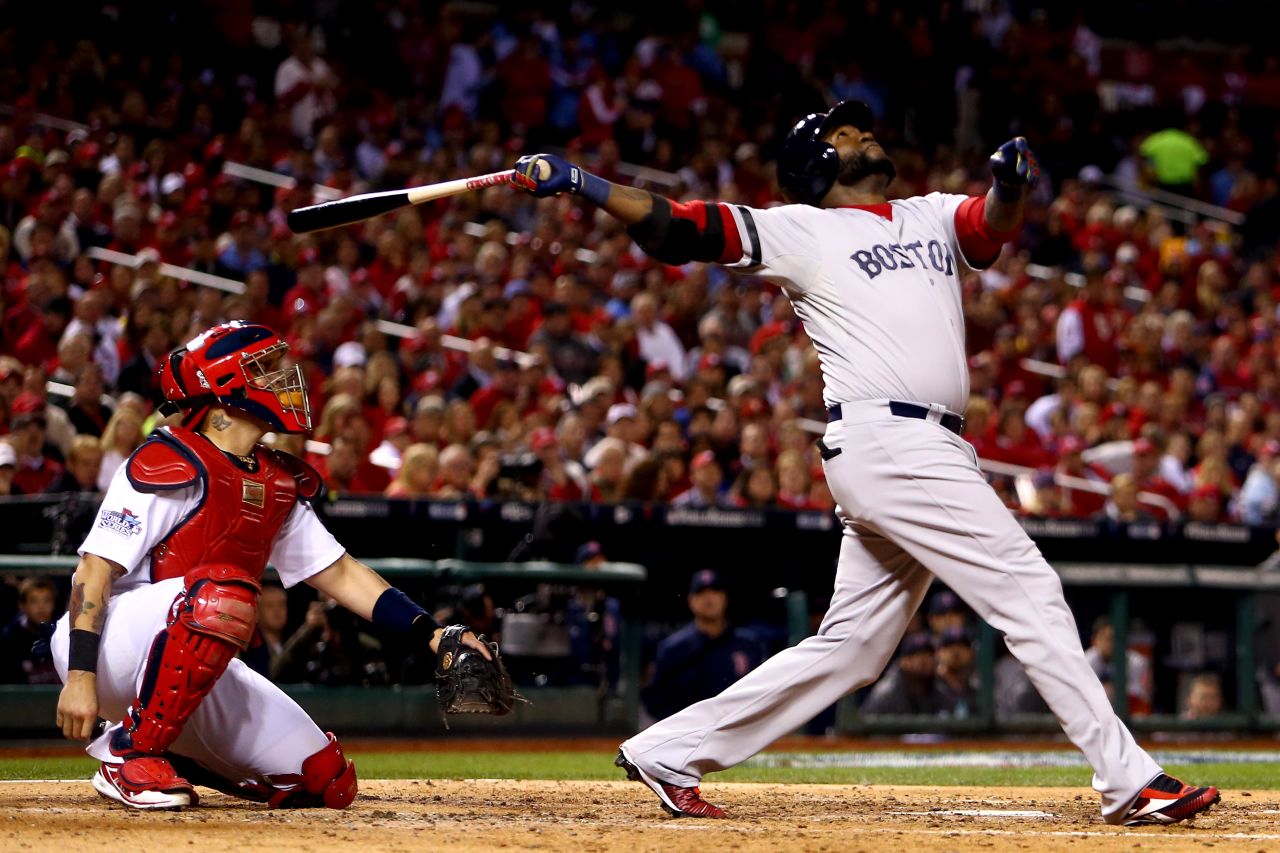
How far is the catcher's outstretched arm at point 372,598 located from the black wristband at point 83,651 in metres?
0.68

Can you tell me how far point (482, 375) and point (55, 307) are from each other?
2522 millimetres

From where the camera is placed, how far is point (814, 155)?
15.2 ft

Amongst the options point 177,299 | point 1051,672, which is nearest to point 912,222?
point 1051,672

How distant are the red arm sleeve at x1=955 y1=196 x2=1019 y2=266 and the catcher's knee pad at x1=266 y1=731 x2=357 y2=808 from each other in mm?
2117

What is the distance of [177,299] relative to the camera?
9.92 m

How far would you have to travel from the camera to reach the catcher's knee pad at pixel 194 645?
13.4ft

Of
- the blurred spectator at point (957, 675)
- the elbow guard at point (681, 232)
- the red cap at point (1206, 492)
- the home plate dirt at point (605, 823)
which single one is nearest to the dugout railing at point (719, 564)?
the blurred spectator at point (957, 675)

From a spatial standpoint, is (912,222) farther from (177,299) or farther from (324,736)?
(177,299)

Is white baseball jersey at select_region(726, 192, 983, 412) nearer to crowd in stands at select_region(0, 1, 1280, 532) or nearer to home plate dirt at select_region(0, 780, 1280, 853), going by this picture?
home plate dirt at select_region(0, 780, 1280, 853)

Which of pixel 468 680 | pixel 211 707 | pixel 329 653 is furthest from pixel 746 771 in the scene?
pixel 211 707

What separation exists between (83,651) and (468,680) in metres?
0.91

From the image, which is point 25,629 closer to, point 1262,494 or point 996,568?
point 996,568

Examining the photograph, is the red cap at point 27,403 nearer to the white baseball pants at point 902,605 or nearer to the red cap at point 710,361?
the red cap at point 710,361

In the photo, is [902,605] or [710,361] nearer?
[902,605]
